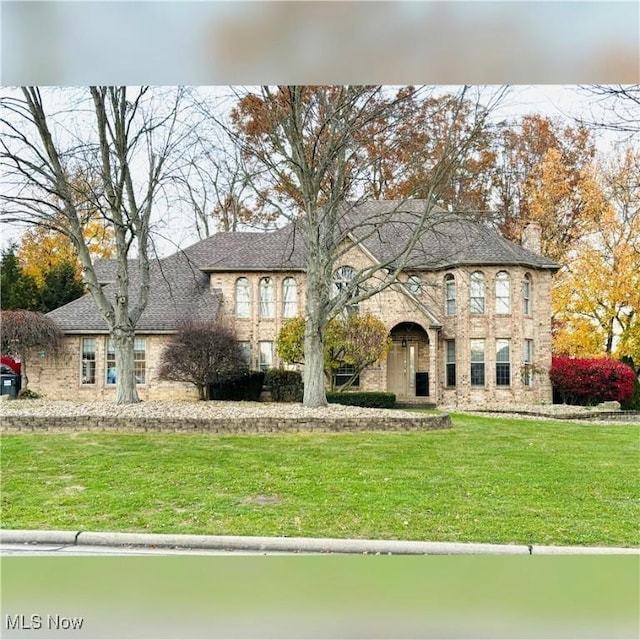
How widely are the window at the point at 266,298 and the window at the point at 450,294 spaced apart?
5.67m

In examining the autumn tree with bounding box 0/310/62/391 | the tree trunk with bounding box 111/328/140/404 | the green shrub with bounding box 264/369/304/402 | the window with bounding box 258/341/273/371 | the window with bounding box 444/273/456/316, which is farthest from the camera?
the window with bounding box 258/341/273/371

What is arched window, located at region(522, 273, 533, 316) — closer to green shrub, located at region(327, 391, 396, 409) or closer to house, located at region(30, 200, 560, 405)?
house, located at region(30, 200, 560, 405)

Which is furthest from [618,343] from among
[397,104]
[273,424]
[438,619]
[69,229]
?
[438,619]

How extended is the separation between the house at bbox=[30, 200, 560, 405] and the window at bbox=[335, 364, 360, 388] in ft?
0.66

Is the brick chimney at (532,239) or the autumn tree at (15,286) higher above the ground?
the brick chimney at (532,239)

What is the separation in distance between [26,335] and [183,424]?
33.0ft

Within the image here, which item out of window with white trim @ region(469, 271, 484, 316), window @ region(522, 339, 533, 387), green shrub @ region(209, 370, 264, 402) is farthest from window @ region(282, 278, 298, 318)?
window @ region(522, 339, 533, 387)

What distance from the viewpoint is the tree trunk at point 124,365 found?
1625cm

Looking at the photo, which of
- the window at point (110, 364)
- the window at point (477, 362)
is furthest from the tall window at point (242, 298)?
the window at point (477, 362)

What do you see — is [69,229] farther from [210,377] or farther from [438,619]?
[438,619]

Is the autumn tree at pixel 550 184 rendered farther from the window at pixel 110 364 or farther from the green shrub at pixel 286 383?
the window at pixel 110 364

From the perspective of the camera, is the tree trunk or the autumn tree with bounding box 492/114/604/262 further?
the autumn tree with bounding box 492/114/604/262

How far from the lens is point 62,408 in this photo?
14.8 m

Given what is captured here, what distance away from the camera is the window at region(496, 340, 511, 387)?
22.3 metres
